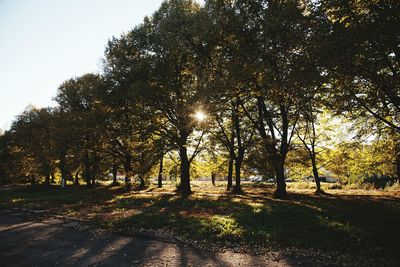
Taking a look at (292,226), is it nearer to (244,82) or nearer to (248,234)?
(248,234)

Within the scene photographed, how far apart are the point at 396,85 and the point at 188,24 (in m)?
15.2

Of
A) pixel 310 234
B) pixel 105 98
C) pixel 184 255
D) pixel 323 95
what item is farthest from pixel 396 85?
pixel 105 98

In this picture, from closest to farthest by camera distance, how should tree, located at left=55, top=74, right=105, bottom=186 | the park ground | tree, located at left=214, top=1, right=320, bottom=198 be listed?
1. the park ground
2. tree, located at left=214, top=1, right=320, bottom=198
3. tree, located at left=55, top=74, right=105, bottom=186

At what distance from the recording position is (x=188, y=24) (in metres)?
22.8

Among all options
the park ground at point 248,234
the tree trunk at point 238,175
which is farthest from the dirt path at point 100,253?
the tree trunk at point 238,175

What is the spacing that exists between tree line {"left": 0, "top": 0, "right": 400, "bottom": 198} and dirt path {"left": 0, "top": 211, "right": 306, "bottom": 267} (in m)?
8.89

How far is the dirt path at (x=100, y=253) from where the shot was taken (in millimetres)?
10500

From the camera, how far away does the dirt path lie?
1050cm

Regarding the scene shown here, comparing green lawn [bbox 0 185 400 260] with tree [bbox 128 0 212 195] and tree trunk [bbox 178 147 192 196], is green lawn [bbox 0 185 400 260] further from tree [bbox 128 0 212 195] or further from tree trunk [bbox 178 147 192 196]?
tree trunk [bbox 178 147 192 196]

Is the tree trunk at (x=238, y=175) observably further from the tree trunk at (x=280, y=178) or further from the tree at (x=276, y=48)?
the tree at (x=276, y=48)

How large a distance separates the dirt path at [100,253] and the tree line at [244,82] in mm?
8894

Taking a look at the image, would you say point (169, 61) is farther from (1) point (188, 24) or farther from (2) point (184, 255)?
(2) point (184, 255)

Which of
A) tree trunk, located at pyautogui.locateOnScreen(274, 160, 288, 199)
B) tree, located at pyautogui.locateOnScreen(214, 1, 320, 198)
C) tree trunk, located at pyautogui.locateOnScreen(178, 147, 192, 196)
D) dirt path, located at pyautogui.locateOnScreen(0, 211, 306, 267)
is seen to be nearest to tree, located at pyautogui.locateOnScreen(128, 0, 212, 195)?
tree trunk, located at pyautogui.locateOnScreen(178, 147, 192, 196)

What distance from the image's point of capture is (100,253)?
1174 centimetres
